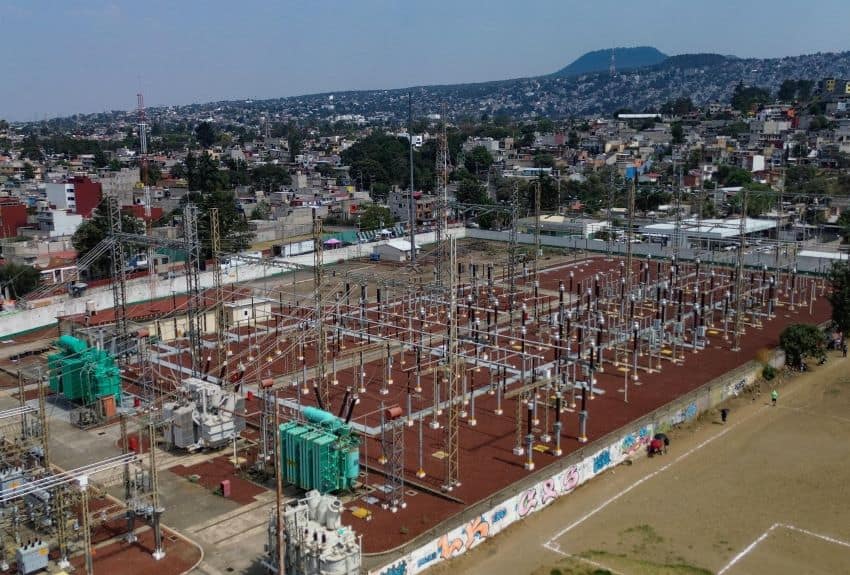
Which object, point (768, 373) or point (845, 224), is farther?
point (845, 224)

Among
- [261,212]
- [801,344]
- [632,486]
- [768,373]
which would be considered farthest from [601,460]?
[261,212]

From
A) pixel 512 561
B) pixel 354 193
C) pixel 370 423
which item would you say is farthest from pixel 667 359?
pixel 354 193

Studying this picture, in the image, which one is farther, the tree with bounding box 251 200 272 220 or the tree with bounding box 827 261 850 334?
the tree with bounding box 251 200 272 220

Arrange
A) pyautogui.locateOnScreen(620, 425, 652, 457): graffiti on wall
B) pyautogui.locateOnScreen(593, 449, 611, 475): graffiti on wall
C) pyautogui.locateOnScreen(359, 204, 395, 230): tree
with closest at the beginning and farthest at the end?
pyautogui.locateOnScreen(593, 449, 611, 475): graffiti on wall < pyautogui.locateOnScreen(620, 425, 652, 457): graffiti on wall < pyautogui.locateOnScreen(359, 204, 395, 230): tree

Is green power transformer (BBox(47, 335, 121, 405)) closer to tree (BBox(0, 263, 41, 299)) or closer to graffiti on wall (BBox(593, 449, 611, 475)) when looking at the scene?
graffiti on wall (BBox(593, 449, 611, 475))

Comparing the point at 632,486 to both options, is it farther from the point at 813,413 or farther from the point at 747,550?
the point at 813,413

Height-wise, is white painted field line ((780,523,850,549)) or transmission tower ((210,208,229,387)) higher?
transmission tower ((210,208,229,387))

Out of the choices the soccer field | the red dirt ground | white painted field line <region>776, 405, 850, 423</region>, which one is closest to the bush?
white painted field line <region>776, 405, 850, 423</region>
